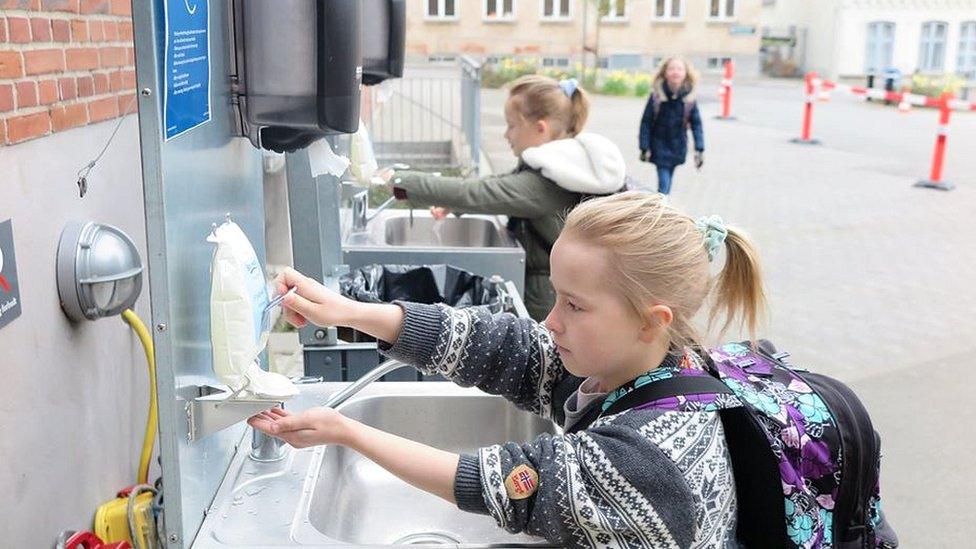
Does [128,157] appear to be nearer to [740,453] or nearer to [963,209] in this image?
[740,453]

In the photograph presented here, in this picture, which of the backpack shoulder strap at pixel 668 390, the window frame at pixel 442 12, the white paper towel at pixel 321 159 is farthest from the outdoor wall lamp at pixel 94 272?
the window frame at pixel 442 12

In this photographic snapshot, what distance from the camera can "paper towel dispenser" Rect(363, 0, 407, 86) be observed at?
2475 millimetres

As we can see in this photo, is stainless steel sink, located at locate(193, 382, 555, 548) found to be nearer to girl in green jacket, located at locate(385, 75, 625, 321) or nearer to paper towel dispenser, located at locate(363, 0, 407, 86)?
paper towel dispenser, located at locate(363, 0, 407, 86)

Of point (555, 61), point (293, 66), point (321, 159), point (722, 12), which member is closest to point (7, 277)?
point (321, 159)

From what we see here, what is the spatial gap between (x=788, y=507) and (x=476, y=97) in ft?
23.4

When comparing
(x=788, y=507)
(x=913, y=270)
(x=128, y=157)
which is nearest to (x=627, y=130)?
(x=913, y=270)

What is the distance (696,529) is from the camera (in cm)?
127

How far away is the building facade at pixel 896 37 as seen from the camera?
2719cm

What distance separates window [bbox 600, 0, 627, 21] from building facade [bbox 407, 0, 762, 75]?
3cm

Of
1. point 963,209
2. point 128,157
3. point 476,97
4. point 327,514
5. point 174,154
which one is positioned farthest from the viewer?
point 963,209

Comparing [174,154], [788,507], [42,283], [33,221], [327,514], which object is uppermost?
[174,154]

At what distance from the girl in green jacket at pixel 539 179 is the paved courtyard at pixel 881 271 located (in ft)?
2.49

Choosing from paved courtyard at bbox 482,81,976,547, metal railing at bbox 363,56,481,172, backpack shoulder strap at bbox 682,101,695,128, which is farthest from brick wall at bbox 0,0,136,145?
backpack shoulder strap at bbox 682,101,695,128

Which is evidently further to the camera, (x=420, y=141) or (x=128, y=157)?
(x=420, y=141)
